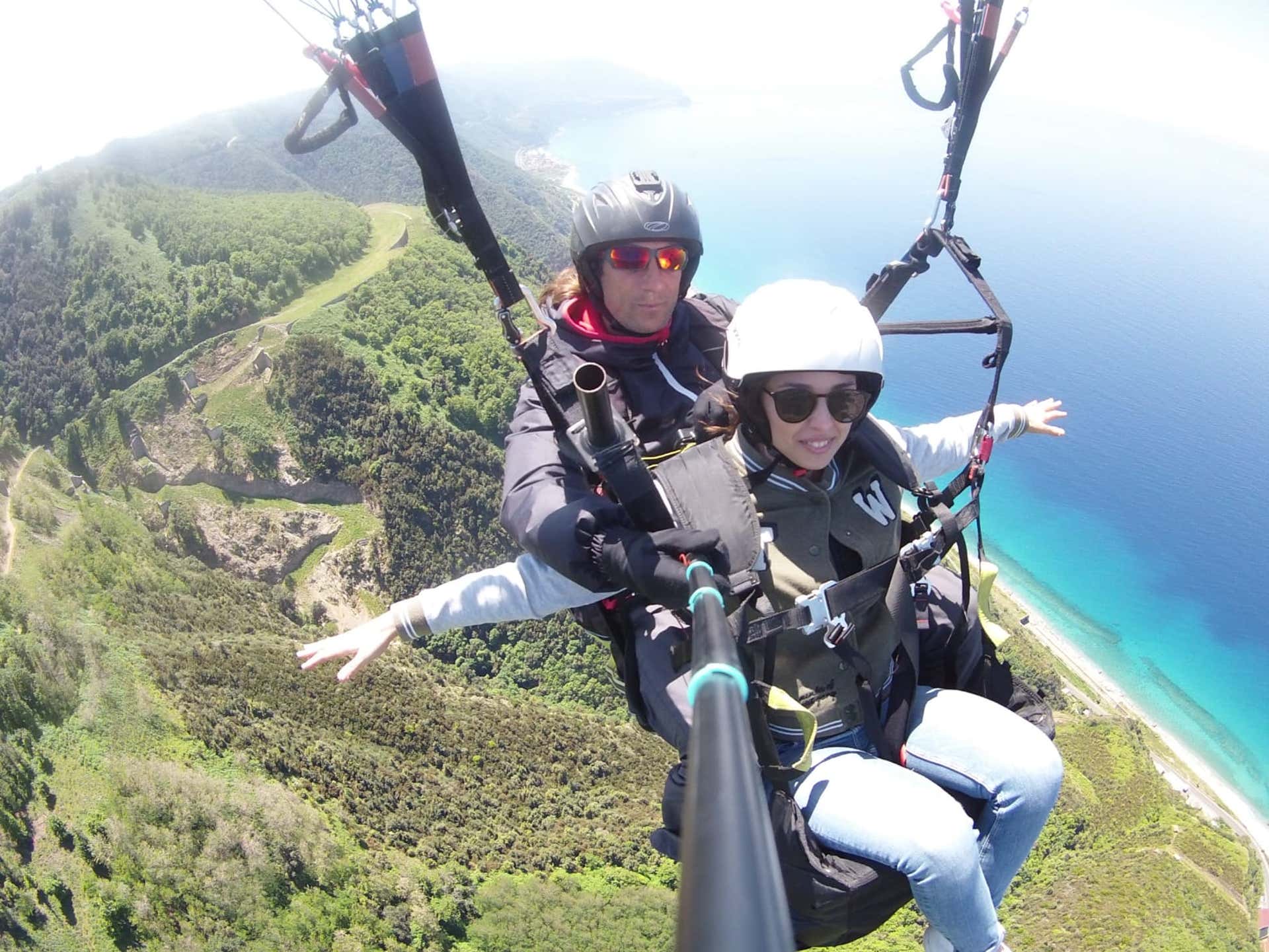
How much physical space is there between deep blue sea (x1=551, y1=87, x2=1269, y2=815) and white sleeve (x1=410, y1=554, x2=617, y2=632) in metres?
41.5

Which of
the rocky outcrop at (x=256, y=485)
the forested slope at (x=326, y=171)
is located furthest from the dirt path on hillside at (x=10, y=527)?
the forested slope at (x=326, y=171)

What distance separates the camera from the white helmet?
264 cm

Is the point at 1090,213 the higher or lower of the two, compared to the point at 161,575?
lower

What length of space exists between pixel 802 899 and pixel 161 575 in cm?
4306

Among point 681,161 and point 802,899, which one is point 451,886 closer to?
point 802,899

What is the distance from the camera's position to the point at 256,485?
44594mm

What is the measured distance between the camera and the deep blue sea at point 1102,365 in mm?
41406

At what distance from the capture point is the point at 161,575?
37969 mm

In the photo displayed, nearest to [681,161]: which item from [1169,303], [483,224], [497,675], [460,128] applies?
[460,128]

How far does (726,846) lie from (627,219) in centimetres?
305

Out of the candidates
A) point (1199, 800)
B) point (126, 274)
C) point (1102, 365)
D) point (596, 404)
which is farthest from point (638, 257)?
point (1102, 365)

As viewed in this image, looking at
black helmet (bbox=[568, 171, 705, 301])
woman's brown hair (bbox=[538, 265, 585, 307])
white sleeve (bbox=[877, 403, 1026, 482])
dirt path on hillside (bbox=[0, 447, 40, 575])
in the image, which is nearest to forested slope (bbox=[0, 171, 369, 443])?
dirt path on hillside (bbox=[0, 447, 40, 575])

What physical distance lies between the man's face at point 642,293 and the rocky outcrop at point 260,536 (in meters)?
43.5

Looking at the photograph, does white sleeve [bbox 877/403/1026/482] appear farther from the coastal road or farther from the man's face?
the coastal road
